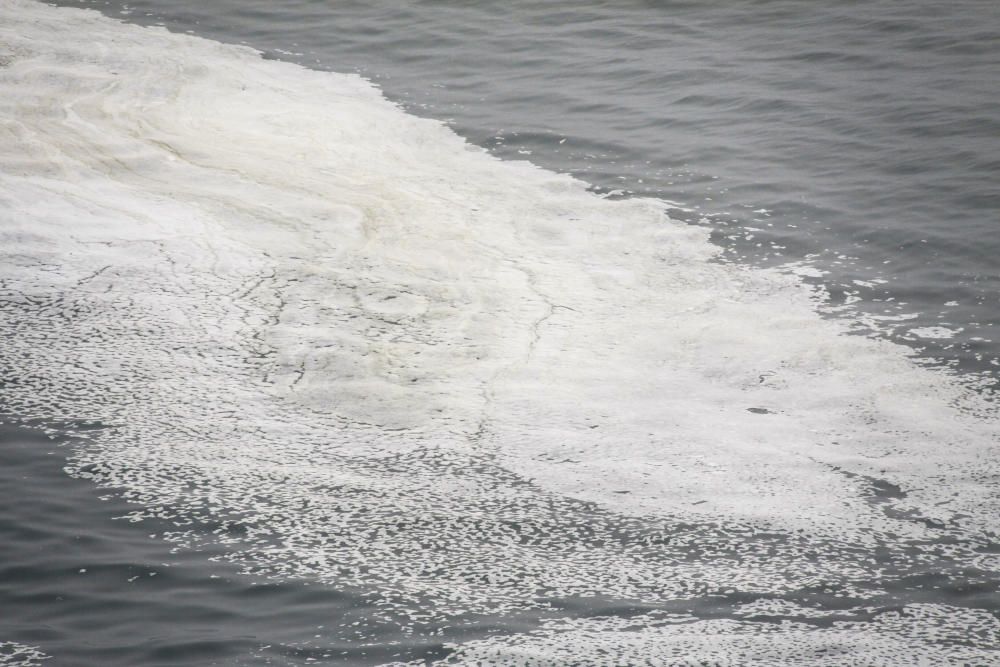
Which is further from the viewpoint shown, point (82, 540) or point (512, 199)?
point (512, 199)

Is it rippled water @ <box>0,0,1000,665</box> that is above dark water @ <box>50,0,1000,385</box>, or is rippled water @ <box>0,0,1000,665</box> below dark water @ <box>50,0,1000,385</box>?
below

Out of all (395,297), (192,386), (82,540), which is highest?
(395,297)

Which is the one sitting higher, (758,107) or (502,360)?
(758,107)

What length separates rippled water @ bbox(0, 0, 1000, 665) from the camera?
1788 mm

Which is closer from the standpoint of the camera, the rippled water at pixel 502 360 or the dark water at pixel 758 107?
the rippled water at pixel 502 360

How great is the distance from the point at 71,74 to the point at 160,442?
2.45 metres

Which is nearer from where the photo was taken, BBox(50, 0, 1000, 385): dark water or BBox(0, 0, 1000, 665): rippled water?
BBox(0, 0, 1000, 665): rippled water

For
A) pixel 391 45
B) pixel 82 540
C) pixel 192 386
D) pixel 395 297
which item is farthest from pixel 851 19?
pixel 82 540

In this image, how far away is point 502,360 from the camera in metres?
2.54

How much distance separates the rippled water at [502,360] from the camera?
1788 mm

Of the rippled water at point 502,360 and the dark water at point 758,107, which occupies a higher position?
the dark water at point 758,107

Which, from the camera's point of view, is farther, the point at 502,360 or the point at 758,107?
the point at 758,107

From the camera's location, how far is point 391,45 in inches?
192

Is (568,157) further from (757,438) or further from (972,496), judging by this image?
(972,496)
